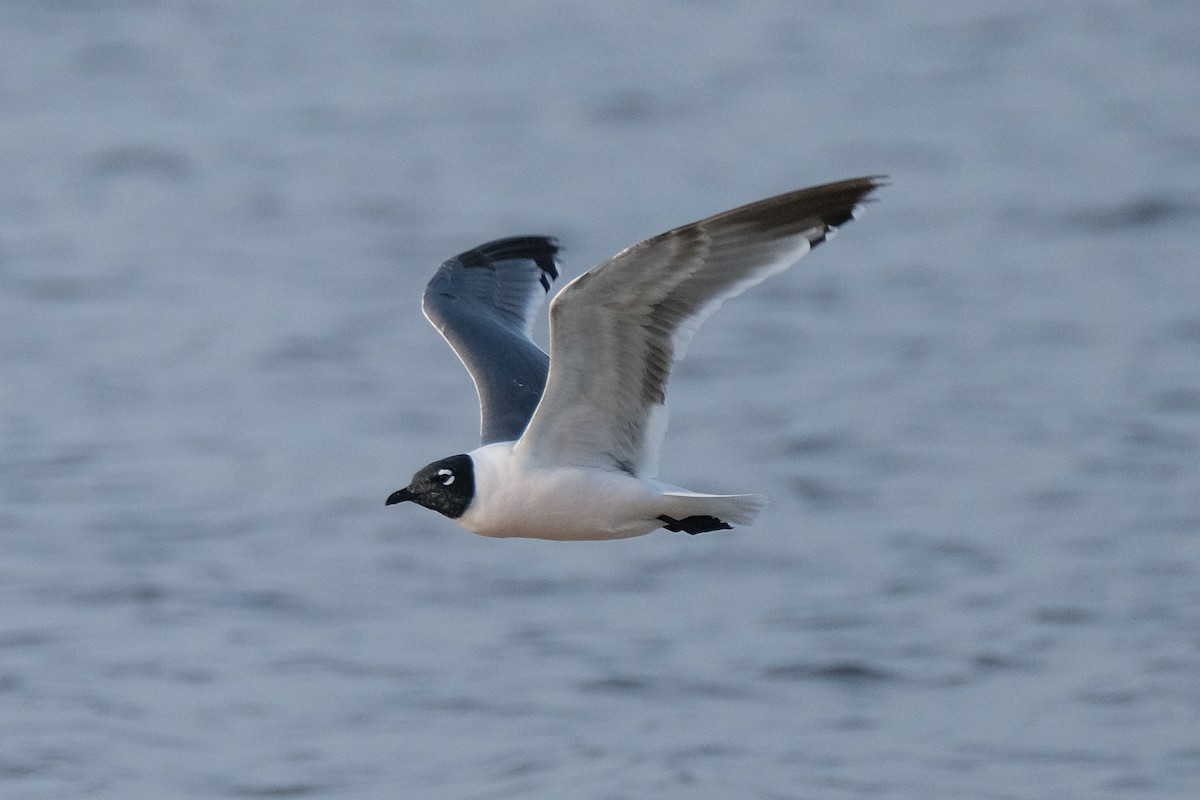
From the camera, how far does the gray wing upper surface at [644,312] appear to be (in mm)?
5723

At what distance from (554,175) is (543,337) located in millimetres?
3746

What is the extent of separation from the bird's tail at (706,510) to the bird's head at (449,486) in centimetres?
59

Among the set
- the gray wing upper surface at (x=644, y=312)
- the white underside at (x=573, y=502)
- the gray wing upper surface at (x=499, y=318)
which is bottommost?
the white underside at (x=573, y=502)

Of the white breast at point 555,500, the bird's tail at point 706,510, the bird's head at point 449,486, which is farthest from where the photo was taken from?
the bird's head at point 449,486

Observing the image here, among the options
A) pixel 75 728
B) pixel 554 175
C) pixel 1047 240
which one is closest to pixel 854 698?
pixel 75 728

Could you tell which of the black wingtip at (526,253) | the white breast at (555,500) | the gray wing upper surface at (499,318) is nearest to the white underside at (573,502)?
the white breast at (555,500)

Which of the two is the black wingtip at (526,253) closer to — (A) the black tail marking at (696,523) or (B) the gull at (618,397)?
(B) the gull at (618,397)

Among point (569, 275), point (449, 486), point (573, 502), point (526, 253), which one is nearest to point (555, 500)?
point (573, 502)

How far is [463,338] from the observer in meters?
7.59

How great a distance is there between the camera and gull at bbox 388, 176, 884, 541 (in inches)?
227

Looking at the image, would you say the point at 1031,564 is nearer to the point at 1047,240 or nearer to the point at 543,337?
the point at 543,337

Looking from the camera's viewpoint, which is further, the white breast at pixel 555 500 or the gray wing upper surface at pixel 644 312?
the white breast at pixel 555 500

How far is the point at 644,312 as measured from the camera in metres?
5.94

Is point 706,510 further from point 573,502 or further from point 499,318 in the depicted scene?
point 499,318
